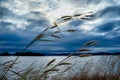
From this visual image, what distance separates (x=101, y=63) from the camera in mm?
9602

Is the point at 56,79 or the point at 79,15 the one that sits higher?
the point at 79,15

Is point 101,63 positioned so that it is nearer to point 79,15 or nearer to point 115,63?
point 115,63

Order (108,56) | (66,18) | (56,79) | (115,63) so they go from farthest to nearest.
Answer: (108,56)
(115,63)
(56,79)
(66,18)

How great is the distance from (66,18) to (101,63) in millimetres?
8116

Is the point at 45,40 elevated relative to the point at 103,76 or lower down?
elevated

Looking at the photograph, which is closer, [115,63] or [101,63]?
[115,63]

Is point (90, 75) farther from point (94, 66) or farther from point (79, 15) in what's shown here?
point (79, 15)

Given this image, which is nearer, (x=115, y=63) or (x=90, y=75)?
(x=115, y=63)

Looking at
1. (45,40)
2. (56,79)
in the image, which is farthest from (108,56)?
(45,40)

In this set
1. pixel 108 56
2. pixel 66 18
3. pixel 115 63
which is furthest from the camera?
pixel 108 56

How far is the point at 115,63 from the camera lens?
8.58 metres

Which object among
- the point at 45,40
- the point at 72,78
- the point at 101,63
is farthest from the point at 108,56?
the point at 45,40

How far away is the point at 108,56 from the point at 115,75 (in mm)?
893

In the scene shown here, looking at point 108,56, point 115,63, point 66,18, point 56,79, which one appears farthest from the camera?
point 108,56
